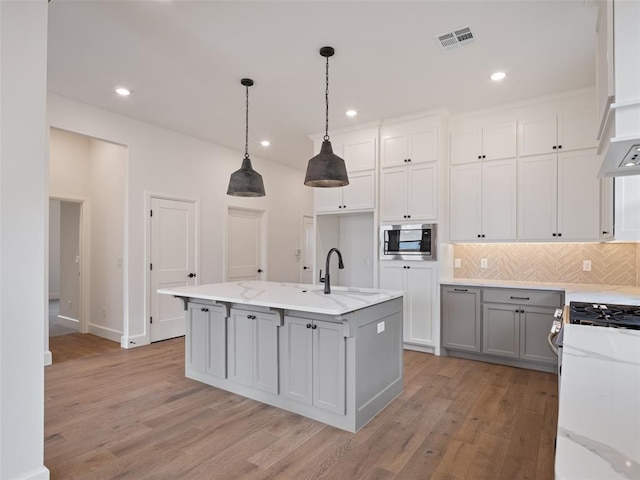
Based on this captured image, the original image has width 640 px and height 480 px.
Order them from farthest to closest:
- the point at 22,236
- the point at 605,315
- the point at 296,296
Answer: the point at 296,296 < the point at 605,315 < the point at 22,236

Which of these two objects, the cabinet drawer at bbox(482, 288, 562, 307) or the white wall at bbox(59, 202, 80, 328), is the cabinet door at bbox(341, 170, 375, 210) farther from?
the white wall at bbox(59, 202, 80, 328)

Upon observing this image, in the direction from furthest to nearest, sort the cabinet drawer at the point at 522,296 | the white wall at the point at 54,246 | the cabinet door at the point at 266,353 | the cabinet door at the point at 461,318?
1. the white wall at the point at 54,246
2. the cabinet door at the point at 461,318
3. the cabinet drawer at the point at 522,296
4. the cabinet door at the point at 266,353

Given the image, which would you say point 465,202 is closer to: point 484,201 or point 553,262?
point 484,201

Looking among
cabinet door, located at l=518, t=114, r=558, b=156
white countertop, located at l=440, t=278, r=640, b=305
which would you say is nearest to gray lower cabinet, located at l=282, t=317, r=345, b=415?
white countertop, located at l=440, t=278, r=640, b=305

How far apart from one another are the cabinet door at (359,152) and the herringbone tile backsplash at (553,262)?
1634 millimetres

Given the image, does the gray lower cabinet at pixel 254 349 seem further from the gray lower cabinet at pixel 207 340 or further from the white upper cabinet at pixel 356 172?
the white upper cabinet at pixel 356 172

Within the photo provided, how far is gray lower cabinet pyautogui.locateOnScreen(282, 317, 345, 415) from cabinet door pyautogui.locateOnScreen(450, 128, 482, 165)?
2978mm

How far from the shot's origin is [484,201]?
4.38m

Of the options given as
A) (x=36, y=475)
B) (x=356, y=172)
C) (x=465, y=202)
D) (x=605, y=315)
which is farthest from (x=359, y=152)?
(x=36, y=475)

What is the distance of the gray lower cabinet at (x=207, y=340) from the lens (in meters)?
3.37

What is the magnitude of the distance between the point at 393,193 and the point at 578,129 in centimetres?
205

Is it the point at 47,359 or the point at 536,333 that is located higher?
the point at 536,333

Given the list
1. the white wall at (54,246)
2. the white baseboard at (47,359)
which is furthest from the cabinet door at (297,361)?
the white wall at (54,246)

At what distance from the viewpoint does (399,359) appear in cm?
325
